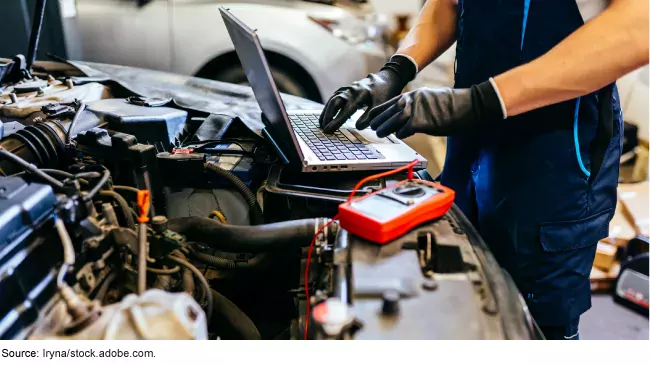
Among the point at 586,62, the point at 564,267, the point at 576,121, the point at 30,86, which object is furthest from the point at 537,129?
the point at 30,86

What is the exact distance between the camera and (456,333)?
2.14ft

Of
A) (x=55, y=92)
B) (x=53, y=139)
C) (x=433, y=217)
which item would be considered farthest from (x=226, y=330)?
(x=55, y=92)

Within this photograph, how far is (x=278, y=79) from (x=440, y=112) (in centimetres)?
168

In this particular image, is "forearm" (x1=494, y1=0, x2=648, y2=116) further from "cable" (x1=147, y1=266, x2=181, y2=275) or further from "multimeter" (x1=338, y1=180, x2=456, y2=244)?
"cable" (x1=147, y1=266, x2=181, y2=275)

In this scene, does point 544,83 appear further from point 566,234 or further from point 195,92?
point 195,92

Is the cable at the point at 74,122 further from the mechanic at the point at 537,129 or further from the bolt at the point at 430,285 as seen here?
the bolt at the point at 430,285

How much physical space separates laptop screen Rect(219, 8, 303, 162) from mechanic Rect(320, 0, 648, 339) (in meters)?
0.20

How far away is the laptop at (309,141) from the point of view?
97 cm

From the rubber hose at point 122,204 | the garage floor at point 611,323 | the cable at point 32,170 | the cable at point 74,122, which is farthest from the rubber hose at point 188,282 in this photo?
the garage floor at point 611,323

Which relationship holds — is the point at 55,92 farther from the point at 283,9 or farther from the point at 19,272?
the point at 283,9

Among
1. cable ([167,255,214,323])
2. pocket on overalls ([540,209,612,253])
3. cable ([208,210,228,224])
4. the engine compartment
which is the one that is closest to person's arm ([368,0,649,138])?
the engine compartment

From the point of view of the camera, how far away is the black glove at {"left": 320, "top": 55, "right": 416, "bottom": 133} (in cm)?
124

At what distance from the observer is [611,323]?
2047 millimetres

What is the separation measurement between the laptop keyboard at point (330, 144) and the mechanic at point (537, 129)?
0.18 feet
